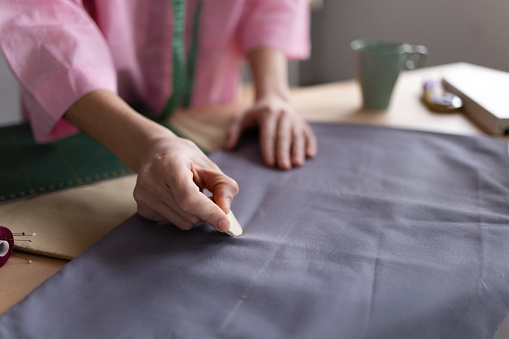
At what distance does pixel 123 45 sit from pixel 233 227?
19.1 inches

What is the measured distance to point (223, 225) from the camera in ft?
1.52

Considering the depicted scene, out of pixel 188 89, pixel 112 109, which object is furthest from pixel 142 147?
pixel 188 89

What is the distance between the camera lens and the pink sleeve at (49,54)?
1.98 feet

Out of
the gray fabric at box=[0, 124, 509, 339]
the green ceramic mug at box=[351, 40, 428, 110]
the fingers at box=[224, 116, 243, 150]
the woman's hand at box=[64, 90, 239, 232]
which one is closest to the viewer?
the gray fabric at box=[0, 124, 509, 339]

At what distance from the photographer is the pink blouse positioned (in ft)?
2.00

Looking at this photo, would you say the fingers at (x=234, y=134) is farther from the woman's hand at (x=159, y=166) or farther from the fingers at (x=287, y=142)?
the woman's hand at (x=159, y=166)

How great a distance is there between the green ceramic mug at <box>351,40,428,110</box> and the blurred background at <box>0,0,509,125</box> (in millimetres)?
165

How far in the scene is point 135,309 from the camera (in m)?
0.38

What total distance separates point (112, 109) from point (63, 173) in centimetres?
15

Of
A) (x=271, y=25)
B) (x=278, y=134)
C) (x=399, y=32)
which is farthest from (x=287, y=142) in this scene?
(x=399, y=32)

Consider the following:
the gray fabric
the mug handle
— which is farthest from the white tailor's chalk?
the mug handle

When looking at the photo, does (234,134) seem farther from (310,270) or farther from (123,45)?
(310,270)

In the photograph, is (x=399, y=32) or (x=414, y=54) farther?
(x=399, y=32)

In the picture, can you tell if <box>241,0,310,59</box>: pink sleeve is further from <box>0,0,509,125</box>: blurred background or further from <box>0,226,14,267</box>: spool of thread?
<box>0,226,14,267</box>: spool of thread
